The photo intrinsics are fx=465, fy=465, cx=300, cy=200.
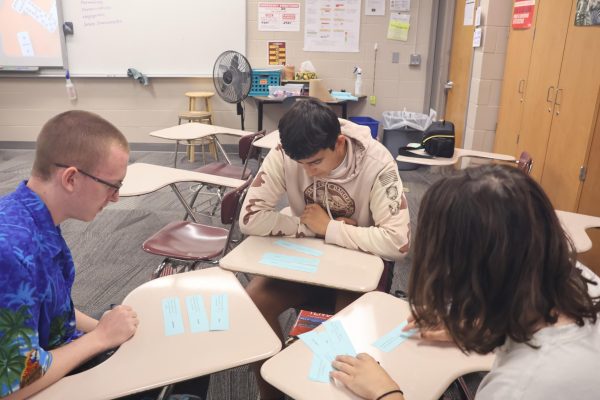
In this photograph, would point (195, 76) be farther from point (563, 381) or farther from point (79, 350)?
point (563, 381)

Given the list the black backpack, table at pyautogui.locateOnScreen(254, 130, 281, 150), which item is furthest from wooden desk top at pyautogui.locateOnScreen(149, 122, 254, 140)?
the black backpack

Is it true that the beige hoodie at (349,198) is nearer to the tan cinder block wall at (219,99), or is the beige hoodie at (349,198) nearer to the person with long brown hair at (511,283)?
the person with long brown hair at (511,283)

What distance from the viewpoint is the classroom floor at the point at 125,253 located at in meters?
1.96

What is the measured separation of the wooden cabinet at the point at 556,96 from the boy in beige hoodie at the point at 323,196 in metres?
1.59

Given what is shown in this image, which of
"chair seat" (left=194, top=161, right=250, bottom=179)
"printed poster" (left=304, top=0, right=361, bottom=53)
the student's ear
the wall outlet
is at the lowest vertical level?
"chair seat" (left=194, top=161, right=250, bottom=179)

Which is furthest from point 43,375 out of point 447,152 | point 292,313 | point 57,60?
point 57,60

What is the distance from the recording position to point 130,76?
5.32 metres

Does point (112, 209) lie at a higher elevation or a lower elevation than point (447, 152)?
lower

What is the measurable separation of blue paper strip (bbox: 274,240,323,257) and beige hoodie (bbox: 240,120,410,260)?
2.2 inches

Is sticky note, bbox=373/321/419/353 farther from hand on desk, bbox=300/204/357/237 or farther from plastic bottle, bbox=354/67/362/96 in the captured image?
plastic bottle, bbox=354/67/362/96

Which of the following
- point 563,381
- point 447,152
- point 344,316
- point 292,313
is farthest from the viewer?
point 447,152

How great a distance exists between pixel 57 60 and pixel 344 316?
523 centimetres

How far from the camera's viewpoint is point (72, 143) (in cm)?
108

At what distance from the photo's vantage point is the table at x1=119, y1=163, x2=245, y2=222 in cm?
229
